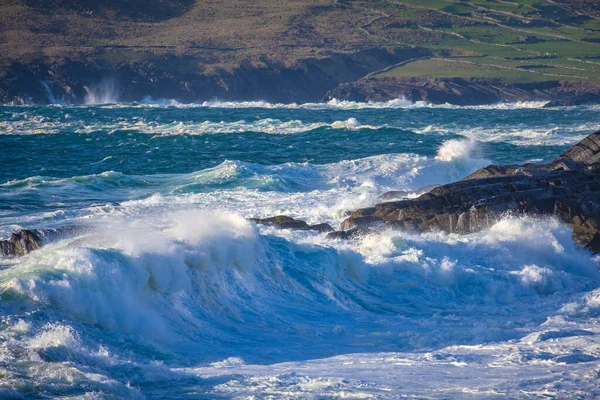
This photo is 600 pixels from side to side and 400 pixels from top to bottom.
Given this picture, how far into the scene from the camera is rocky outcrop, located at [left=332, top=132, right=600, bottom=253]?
56.7ft

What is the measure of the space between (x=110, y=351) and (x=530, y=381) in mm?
4784

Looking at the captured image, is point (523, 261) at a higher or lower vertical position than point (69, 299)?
lower

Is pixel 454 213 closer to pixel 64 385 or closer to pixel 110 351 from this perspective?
pixel 110 351

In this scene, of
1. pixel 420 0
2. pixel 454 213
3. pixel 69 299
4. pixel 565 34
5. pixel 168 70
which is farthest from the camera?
pixel 420 0

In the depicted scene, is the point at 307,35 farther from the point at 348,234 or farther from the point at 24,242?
the point at 24,242

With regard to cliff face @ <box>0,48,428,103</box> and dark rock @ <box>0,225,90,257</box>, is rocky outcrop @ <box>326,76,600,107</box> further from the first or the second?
dark rock @ <box>0,225,90,257</box>

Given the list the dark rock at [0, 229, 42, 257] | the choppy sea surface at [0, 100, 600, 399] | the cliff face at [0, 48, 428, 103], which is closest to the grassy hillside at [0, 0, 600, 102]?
the cliff face at [0, 48, 428, 103]

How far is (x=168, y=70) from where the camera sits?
85.4m

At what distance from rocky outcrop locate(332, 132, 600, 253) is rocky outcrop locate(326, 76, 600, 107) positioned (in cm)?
5870

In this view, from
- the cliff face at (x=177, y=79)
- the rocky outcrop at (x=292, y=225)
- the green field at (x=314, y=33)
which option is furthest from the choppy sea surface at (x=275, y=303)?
the green field at (x=314, y=33)

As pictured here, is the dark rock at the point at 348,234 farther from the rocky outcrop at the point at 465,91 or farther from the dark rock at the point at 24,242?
the rocky outcrop at the point at 465,91

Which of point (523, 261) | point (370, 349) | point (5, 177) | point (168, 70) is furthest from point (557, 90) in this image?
point (370, 349)

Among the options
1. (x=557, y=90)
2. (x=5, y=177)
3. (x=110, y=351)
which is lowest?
(x=557, y=90)

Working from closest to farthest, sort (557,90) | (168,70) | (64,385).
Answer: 1. (64,385)
2. (557,90)
3. (168,70)
